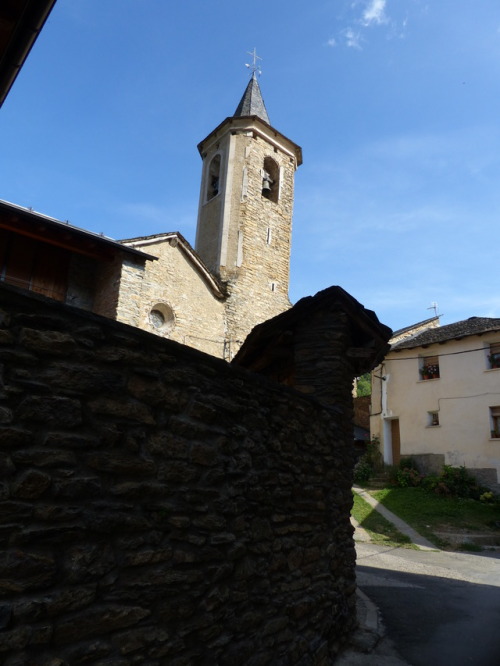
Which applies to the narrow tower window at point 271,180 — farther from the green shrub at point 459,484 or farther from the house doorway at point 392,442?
the green shrub at point 459,484

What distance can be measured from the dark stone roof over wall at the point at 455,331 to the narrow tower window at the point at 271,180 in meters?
8.57

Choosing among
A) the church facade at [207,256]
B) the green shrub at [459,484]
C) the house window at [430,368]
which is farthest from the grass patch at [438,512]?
the church facade at [207,256]

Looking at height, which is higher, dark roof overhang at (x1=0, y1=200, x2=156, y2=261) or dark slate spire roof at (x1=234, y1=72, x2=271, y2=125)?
dark slate spire roof at (x1=234, y1=72, x2=271, y2=125)

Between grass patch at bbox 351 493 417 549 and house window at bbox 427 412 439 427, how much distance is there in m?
5.33

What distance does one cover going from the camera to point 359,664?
4.62m

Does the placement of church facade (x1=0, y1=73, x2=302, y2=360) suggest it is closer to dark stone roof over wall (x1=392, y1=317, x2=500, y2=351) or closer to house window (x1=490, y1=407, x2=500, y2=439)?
dark stone roof over wall (x1=392, y1=317, x2=500, y2=351)

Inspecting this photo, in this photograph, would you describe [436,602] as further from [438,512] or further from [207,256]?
[207,256]

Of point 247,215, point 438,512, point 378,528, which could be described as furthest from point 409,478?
point 247,215

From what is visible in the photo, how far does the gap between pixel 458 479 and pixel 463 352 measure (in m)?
5.02

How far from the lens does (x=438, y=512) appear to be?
1567cm

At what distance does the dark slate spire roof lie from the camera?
22.5 m

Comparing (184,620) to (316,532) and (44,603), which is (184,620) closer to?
(44,603)

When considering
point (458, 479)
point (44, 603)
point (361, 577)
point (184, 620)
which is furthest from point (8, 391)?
point (458, 479)

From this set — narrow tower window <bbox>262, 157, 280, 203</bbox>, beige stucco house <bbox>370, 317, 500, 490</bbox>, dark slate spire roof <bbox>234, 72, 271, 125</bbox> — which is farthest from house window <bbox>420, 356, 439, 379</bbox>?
dark slate spire roof <bbox>234, 72, 271, 125</bbox>
